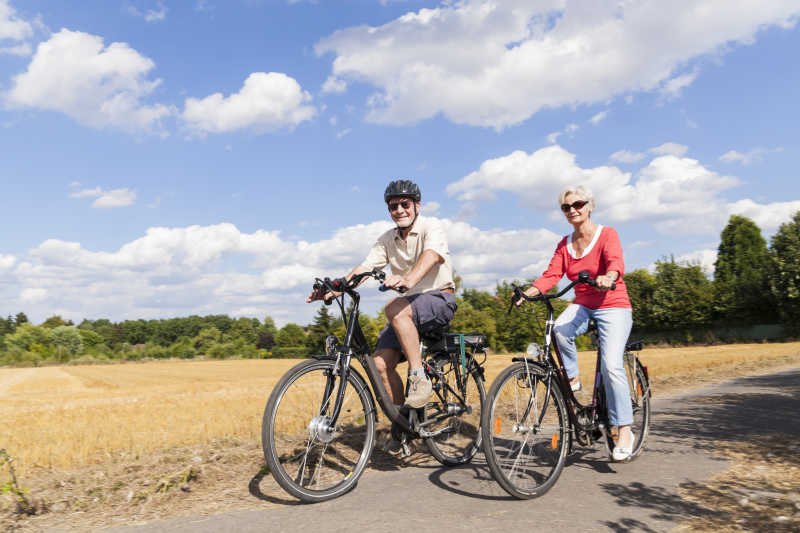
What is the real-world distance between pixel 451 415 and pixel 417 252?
4.50ft

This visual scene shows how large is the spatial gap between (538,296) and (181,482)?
287 centimetres

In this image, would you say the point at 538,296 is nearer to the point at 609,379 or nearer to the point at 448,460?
the point at 609,379

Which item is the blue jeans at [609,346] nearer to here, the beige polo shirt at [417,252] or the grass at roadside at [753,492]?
the grass at roadside at [753,492]

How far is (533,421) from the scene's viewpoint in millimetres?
3941

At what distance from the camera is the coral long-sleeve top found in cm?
447

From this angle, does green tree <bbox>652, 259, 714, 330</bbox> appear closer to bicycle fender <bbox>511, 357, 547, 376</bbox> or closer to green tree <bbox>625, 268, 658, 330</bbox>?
green tree <bbox>625, 268, 658, 330</bbox>

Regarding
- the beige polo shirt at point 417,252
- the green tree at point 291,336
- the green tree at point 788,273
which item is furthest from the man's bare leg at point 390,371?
the green tree at point 291,336

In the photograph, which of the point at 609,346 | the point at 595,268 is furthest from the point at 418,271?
the point at 609,346

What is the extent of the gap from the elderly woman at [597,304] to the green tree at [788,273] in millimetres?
41185

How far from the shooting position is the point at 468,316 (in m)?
48.7

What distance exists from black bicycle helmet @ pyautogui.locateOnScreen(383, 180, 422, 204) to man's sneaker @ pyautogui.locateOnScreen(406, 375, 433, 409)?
142 cm

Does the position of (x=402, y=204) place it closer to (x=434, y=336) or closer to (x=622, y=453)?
(x=434, y=336)

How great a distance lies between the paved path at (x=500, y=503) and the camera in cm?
320

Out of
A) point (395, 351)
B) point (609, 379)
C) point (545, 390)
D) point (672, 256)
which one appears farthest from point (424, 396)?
point (672, 256)
